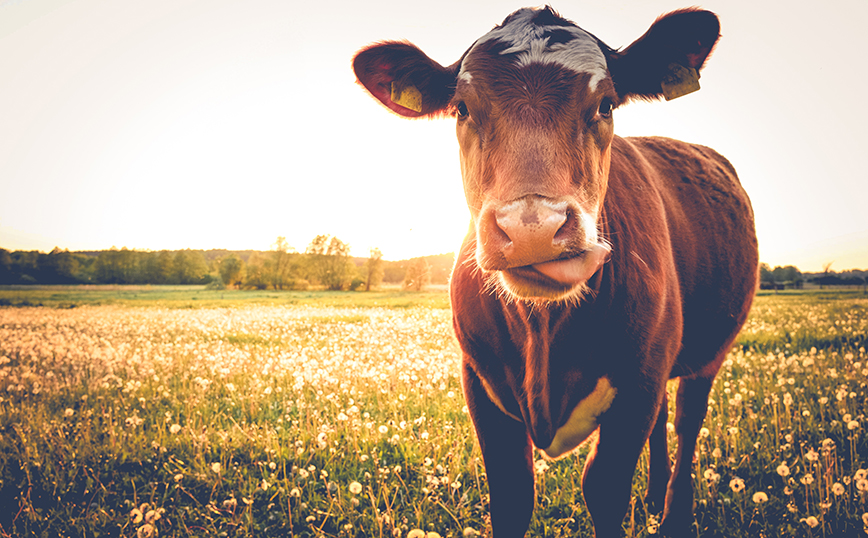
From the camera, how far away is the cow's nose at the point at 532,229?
5.23 feet

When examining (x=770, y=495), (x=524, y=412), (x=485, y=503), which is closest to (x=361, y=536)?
(x=485, y=503)

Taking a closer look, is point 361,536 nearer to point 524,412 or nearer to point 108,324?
point 524,412

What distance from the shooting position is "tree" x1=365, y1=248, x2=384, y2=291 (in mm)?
78062

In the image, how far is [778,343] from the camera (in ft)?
30.7

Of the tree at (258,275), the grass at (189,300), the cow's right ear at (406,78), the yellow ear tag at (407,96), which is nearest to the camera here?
the cow's right ear at (406,78)

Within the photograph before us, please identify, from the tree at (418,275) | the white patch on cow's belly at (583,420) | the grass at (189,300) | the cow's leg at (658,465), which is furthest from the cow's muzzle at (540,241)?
the tree at (418,275)

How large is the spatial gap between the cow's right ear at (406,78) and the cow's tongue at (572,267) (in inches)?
64.1

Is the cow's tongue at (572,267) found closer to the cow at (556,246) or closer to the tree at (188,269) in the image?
the cow at (556,246)

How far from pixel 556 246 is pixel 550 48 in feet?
4.19

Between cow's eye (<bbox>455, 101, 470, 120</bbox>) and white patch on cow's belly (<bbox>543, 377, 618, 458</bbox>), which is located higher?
Answer: cow's eye (<bbox>455, 101, 470, 120</bbox>)

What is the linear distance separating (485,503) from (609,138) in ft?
9.46

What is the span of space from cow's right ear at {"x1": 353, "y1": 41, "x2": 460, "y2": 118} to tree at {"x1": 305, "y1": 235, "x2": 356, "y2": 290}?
2994 inches

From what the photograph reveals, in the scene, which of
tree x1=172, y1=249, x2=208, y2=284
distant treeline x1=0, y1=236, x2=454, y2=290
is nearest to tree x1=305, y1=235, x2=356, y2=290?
A: distant treeline x1=0, y1=236, x2=454, y2=290

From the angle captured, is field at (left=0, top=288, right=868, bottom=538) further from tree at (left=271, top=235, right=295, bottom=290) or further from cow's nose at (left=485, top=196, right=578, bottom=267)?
tree at (left=271, top=235, right=295, bottom=290)
